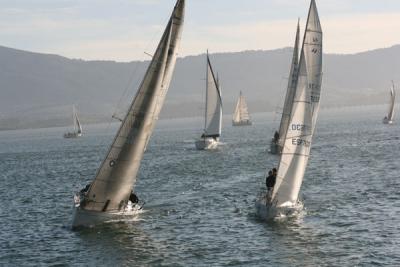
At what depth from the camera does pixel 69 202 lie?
56594 millimetres

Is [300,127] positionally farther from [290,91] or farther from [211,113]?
[211,113]

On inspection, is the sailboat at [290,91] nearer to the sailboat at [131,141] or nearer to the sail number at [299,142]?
the sail number at [299,142]

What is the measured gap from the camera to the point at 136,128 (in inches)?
1677

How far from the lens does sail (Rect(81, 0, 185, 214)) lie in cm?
4197

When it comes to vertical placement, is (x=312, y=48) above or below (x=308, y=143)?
above

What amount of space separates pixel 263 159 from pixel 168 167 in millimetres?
11616

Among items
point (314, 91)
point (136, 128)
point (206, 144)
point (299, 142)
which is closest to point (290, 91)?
point (206, 144)

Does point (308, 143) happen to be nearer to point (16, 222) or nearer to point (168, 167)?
point (16, 222)

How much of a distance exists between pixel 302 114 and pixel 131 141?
34.0ft

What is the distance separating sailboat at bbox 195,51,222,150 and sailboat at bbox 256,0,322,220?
2186 inches

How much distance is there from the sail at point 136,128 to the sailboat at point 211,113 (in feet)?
184

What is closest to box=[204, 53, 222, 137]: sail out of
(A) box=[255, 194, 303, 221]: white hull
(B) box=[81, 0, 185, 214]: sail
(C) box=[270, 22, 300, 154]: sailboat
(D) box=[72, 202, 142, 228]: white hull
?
(C) box=[270, 22, 300, 154]: sailboat

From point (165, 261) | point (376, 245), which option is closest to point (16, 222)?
point (165, 261)

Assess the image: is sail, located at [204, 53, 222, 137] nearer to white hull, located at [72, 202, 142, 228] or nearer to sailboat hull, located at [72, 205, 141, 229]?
white hull, located at [72, 202, 142, 228]
